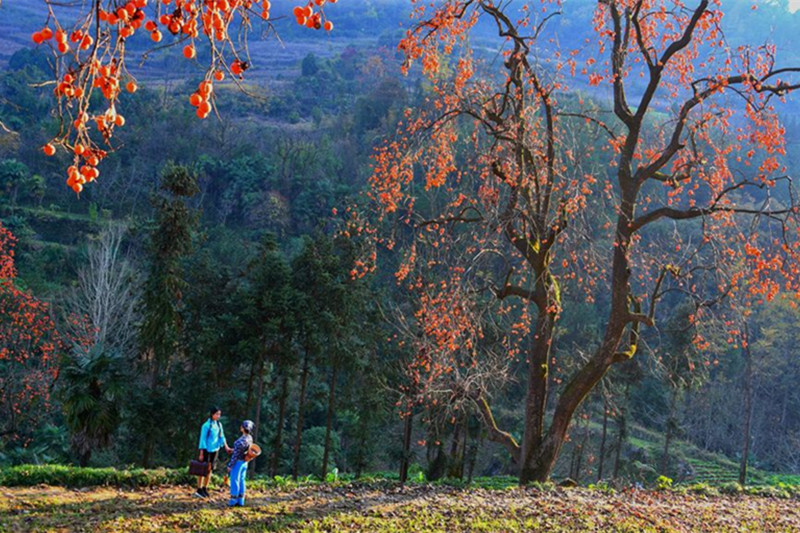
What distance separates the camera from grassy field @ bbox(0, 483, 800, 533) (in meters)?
6.36

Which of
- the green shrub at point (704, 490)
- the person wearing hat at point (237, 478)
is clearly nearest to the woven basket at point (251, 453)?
the person wearing hat at point (237, 478)

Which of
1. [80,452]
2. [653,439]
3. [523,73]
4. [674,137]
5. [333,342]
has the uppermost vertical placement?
[523,73]

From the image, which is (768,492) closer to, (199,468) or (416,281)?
(416,281)

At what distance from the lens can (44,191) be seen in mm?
42000

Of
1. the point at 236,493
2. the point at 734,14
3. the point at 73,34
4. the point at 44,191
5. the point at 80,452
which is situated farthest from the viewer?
the point at 734,14

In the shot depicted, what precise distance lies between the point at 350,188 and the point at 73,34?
41742 mm

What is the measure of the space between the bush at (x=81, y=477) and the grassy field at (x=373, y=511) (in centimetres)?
16

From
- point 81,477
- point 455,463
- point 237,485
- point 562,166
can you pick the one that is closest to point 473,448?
point 455,463

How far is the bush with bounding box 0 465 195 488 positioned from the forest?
0.03 metres

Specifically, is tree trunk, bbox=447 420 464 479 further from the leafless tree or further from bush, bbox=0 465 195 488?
bush, bbox=0 465 195 488

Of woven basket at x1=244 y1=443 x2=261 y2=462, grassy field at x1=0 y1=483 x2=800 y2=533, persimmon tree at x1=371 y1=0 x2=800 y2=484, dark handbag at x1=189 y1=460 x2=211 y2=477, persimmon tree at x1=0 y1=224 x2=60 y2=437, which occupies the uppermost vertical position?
persimmon tree at x1=371 y1=0 x2=800 y2=484

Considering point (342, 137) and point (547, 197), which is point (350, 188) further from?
point (547, 197)

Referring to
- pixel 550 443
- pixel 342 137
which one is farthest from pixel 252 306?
pixel 342 137

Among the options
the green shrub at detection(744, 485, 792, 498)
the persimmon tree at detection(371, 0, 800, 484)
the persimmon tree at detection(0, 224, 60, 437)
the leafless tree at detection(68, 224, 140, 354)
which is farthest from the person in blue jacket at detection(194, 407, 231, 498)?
the leafless tree at detection(68, 224, 140, 354)
